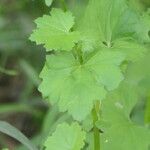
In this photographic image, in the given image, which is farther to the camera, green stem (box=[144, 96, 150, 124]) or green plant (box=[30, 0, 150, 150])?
green stem (box=[144, 96, 150, 124])

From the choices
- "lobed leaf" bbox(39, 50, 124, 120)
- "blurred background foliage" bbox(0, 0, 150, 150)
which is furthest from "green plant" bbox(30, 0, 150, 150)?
"blurred background foliage" bbox(0, 0, 150, 150)

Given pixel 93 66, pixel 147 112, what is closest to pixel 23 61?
pixel 147 112

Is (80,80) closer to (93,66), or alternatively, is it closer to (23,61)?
(93,66)

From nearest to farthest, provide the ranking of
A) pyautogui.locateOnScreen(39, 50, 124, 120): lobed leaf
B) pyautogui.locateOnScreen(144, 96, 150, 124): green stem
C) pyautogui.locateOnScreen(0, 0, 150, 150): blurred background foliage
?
pyautogui.locateOnScreen(39, 50, 124, 120): lobed leaf
pyautogui.locateOnScreen(144, 96, 150, 124): green stem
pyautogui.locateOnScreen(0, 0, 150, 150): blurred background foliage

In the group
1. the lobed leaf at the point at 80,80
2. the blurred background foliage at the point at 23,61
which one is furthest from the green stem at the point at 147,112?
the blurred background foliage at the point at 23,61

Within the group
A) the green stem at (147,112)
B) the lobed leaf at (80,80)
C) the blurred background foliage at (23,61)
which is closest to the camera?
the lobed leaf at (80,80)

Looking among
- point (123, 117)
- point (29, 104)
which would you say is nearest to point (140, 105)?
point (29, 104)

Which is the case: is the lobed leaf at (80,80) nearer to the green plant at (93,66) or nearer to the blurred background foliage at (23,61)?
the green plant at (93,66)

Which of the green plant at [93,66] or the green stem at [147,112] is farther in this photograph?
the green stem at [147,112]

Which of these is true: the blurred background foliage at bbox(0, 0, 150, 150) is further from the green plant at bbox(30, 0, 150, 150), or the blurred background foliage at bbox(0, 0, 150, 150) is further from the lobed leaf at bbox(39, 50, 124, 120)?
the lobed leaf at bbox(39, 50, 124, 120)
